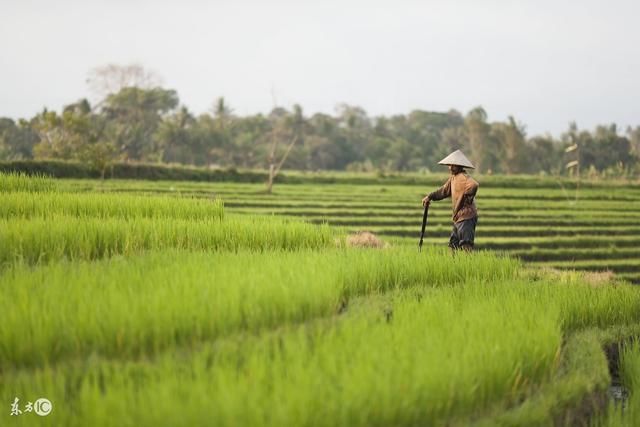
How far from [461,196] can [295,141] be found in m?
38.0

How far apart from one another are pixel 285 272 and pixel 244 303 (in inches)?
33.2

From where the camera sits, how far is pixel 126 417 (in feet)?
7.58

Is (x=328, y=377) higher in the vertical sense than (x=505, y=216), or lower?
higher

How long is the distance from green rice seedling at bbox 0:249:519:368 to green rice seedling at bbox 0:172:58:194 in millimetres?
3578

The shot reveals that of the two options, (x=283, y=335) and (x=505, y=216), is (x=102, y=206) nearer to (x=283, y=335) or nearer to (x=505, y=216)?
(x=283, y=335)

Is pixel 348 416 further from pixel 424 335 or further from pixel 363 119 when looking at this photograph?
pixel 363 119

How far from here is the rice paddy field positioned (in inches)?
98.7

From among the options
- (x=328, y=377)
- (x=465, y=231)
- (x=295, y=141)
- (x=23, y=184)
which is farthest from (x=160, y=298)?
(x=295, y=141)

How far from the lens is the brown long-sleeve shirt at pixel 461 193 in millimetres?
6890

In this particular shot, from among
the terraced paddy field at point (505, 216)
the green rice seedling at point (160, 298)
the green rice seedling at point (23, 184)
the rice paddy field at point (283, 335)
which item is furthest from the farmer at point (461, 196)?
the green rice seedling at point (23, 184)

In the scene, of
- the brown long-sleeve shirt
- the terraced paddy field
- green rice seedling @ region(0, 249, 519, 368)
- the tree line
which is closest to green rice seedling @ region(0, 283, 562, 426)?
green rice seedling @ region(0, 249, 519, 368)

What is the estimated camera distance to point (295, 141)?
44562 mm

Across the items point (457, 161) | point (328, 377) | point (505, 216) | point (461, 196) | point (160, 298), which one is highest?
point (457, 161)

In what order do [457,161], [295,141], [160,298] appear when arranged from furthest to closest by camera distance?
[295,141] < [457,161] < [160,298]
